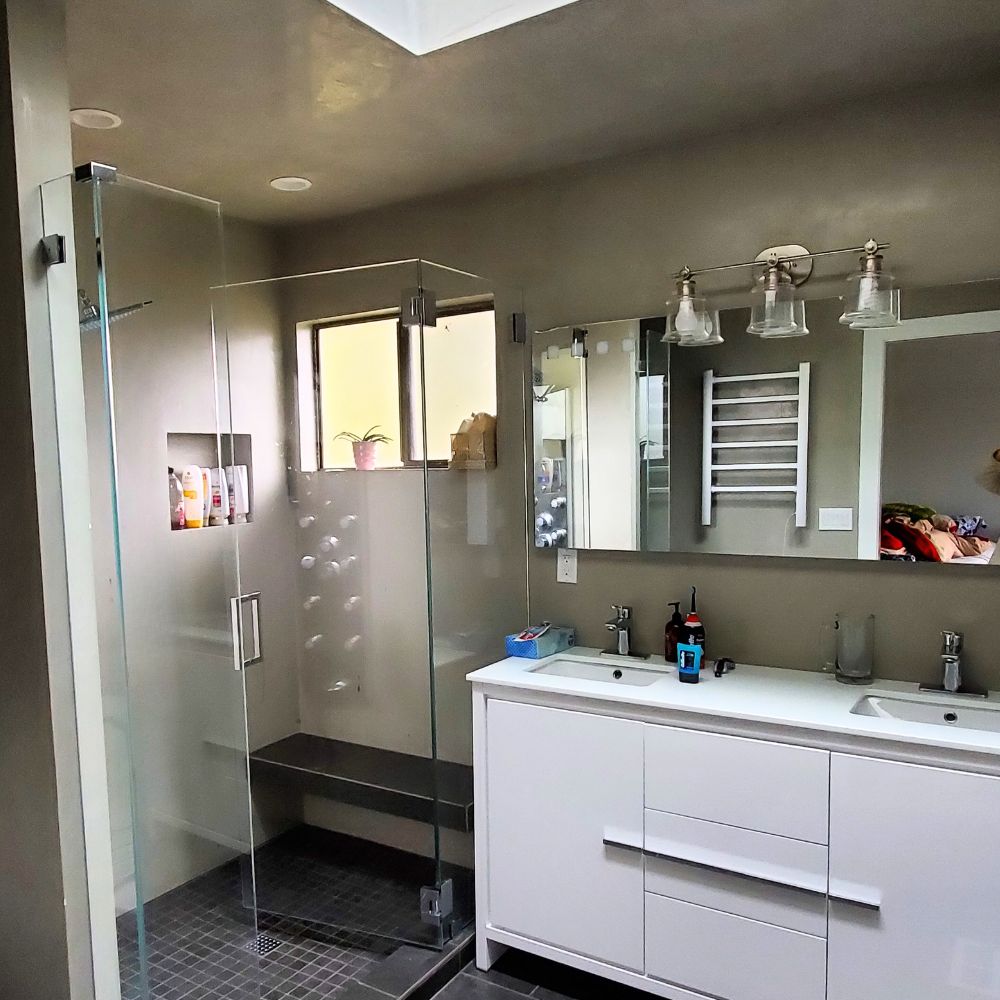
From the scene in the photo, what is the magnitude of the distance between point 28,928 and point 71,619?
0.66 meters

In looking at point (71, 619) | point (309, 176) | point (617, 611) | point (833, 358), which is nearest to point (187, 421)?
point (71, 619)

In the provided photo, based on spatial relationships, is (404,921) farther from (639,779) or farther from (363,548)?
(363,548)

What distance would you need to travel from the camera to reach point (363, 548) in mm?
2928

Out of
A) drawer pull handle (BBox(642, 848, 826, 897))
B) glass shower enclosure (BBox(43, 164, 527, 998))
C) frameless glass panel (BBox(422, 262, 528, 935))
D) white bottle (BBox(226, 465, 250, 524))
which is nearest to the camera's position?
glass shower enclosure (BBox(43, 164, 527, 998))

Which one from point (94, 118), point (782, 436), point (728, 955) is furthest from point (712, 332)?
point (94, 118)

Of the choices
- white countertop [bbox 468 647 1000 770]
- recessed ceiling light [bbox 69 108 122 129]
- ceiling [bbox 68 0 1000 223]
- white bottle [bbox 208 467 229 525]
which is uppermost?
ceiling [bbox 68 0 1000 223]

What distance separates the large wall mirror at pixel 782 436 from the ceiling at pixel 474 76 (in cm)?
56

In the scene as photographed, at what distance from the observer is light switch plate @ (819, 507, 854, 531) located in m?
2.27

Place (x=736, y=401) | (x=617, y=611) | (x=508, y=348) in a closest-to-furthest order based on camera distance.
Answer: (x=736, y=401) → (x=617, y=611) → (x=508, y=348)

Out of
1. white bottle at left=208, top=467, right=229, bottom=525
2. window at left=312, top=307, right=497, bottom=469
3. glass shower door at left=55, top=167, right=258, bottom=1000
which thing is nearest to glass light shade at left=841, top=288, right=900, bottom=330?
window at left=312, top=307, right=497, bottom=469

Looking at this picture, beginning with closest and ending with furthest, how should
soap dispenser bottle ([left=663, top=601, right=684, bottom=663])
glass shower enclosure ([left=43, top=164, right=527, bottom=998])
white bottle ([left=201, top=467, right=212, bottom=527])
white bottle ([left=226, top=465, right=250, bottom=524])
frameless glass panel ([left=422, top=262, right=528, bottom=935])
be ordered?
glass shower enclosure ([left=43, top=164, right=527, bottom=998]) < white bottle ([left=201, top=467, right=212, bottom=527]) < white bottle ([left=226, top=465, right=250, bottom=524]) < soap dispenser bottle ([left=663, top=601, right=684, bottom=663]) < frameless glass panel ([left=422, top=262, right=528, bottom=935])

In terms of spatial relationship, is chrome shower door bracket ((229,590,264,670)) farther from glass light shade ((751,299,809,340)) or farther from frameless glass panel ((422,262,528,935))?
glass light shade ((751,299,809,340))

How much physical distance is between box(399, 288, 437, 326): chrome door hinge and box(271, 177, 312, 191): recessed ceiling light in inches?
20.9

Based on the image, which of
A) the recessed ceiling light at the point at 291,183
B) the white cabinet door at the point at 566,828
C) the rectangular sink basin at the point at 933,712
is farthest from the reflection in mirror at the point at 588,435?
the recessed ceiling light at the point at 291,183
